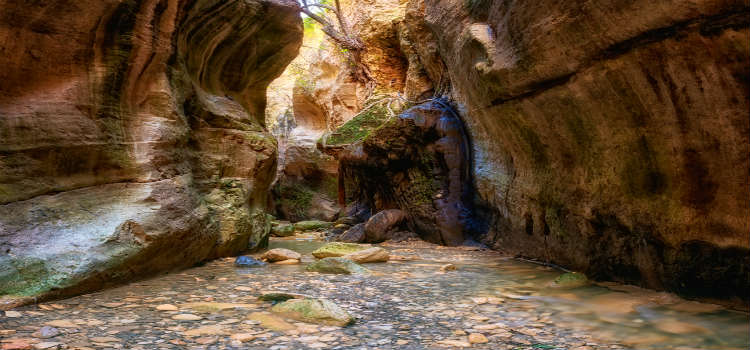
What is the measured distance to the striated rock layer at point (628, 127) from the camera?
10.2ft

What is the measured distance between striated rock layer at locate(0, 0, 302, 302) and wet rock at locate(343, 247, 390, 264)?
5.63ft

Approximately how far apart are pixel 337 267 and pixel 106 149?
261cm

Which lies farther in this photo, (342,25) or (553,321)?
(342,25)

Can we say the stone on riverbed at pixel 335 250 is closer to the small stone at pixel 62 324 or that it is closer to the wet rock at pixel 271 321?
the wet rock at pixel 271 321

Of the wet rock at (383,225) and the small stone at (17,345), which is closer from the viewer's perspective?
the small stone at (17,345)

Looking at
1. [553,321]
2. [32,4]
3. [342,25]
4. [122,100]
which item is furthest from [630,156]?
[342,25]

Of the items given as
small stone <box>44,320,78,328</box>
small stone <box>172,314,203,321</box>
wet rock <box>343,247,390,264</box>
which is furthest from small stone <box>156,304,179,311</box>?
Result: wet rock <box>343,247,390,264</box>

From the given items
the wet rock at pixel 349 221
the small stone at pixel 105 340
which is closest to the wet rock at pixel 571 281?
the small stone at pixel 105 340

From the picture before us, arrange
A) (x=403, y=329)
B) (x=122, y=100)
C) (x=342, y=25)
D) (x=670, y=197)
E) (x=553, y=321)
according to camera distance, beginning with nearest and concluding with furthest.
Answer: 1. (x=403, y=329)
2. (x=553, y=321)
3. (x=670, y=197)
4. (x=122, y=100)
5. (x=342, y=25)

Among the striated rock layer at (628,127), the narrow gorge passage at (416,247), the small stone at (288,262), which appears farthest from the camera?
the small stone at (288,262)

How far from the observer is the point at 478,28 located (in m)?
5.70

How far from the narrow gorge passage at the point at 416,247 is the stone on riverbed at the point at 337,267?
0.02m

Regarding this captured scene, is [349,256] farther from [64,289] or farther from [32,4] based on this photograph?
[32,4]

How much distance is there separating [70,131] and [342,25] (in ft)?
39.6
